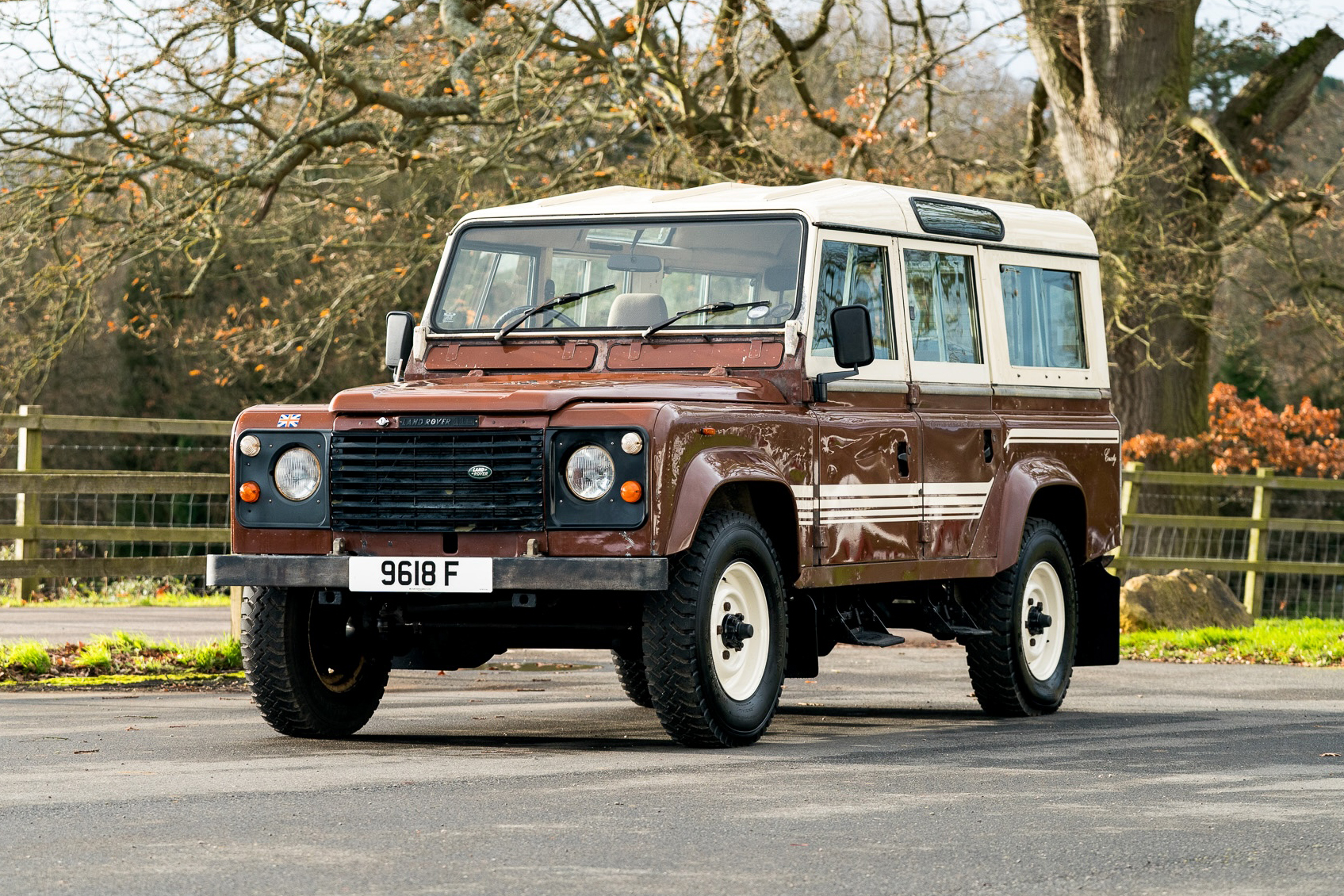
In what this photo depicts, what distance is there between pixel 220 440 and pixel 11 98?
1688 cm

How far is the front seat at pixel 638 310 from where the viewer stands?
384 inches

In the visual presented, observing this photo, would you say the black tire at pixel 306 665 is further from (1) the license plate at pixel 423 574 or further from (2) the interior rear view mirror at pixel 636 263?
(2) the interior rear view mirror at pixel 636 263

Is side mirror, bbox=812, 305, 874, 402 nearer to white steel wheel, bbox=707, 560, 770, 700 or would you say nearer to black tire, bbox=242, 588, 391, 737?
white steel wheel, bbox=707, 560, 770, 700

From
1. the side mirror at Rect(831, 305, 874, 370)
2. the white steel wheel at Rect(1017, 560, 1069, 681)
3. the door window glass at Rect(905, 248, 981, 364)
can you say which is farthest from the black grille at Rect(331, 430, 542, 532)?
the white steel wheel at Rect(1017, 560, 1069, 681)

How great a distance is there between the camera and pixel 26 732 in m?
9.30

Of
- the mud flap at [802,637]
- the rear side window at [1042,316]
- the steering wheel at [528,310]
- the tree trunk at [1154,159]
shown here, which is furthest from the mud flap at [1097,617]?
the tree trunk at [1154,159]

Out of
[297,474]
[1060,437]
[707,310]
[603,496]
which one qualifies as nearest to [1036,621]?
[1060,437]

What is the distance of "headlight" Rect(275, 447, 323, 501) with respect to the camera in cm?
884

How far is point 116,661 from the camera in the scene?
12438mm

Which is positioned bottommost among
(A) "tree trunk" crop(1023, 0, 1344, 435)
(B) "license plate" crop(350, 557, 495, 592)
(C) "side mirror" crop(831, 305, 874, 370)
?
(B) "license plate" crop(350, 557, 495, 592)

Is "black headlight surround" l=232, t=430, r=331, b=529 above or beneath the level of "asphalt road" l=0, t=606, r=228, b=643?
above

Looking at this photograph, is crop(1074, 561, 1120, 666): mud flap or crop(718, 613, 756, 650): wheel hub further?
crop(1074, 561, 1120, 666): mud flap

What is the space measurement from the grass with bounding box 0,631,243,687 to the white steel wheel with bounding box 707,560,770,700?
4443 millimetres

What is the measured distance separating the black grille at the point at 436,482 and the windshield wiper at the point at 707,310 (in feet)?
4.71
